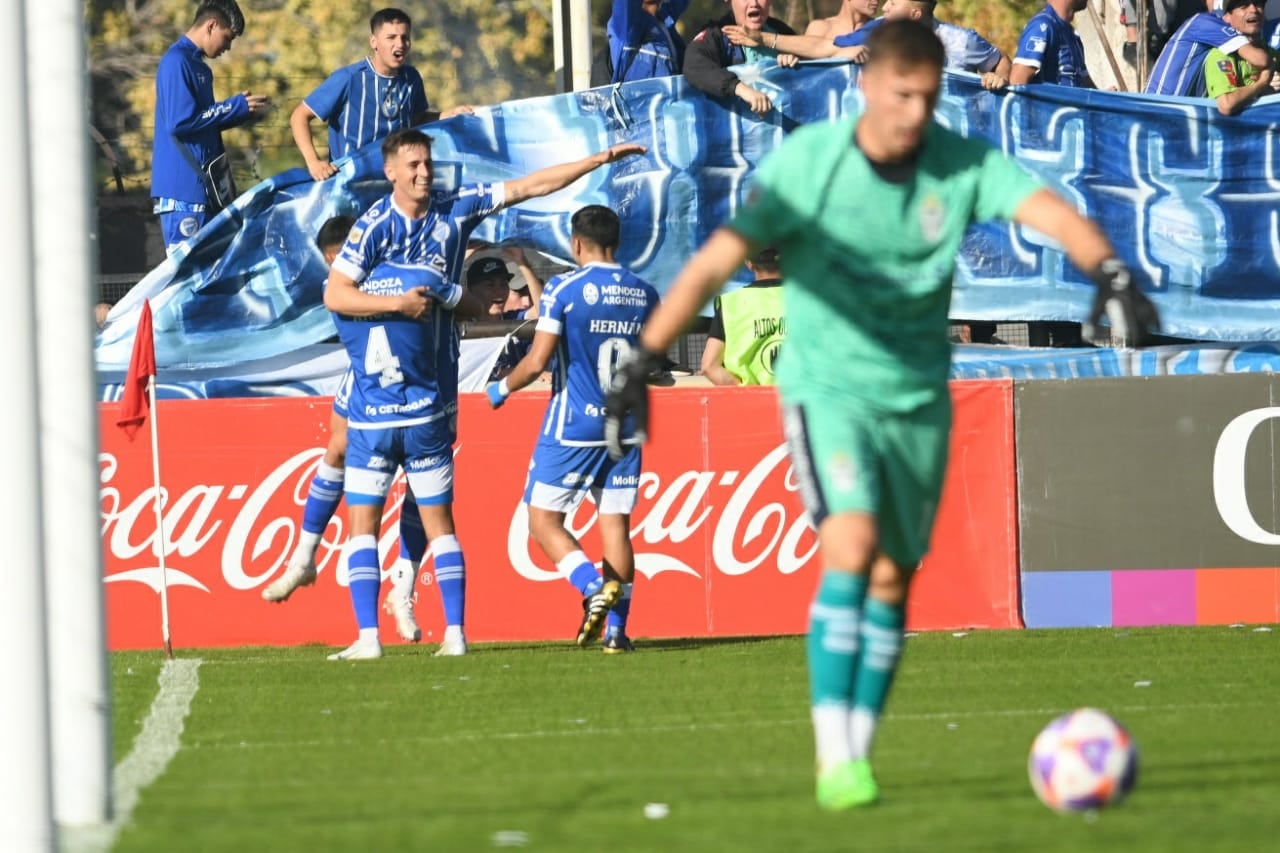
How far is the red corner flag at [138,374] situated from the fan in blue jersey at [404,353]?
55.7 inches

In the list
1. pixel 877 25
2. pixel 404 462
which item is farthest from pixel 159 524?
pixel 877 25

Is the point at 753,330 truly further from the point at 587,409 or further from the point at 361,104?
the point at 361,104

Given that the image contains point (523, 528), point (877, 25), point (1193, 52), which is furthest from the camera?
point (1193, 52)

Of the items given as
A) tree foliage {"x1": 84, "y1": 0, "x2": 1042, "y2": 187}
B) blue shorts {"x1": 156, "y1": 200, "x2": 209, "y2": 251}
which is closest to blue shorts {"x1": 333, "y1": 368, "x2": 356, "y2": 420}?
blue shorts {"x1": 156, "y1": 200, "x2": 209, "y2": 251}

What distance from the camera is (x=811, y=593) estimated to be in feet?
42.3

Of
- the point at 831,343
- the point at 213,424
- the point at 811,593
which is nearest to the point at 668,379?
the point at 811,593

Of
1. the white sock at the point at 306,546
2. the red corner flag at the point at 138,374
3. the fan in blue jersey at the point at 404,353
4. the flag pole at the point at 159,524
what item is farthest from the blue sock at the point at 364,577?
the red corner flag at the point at 138,374

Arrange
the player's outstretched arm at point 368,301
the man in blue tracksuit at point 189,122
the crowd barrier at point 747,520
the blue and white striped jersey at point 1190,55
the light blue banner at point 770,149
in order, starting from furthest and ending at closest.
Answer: the blue and white striped jersey at point 1190,55
the man in blue tracksuit at point 189,122
the light blue banner at point 770,149
the crowd barrier at point 747,520
the player's outstretched arm at point 368,301

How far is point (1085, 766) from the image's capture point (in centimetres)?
547

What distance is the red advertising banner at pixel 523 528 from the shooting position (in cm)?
1288

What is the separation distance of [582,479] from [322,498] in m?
1.63

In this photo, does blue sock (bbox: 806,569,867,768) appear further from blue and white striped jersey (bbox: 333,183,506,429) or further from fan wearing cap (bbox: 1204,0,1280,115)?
fan wearing cap (bbox: 1204,0,1280,115)

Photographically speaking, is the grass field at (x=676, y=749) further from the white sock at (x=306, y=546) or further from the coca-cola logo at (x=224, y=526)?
the coca-cola logo at (x=224, y=526)

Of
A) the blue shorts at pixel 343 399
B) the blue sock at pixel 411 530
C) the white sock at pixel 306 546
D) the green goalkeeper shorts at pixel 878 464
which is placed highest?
the green goalkeeper shorts at pixel 878 464
